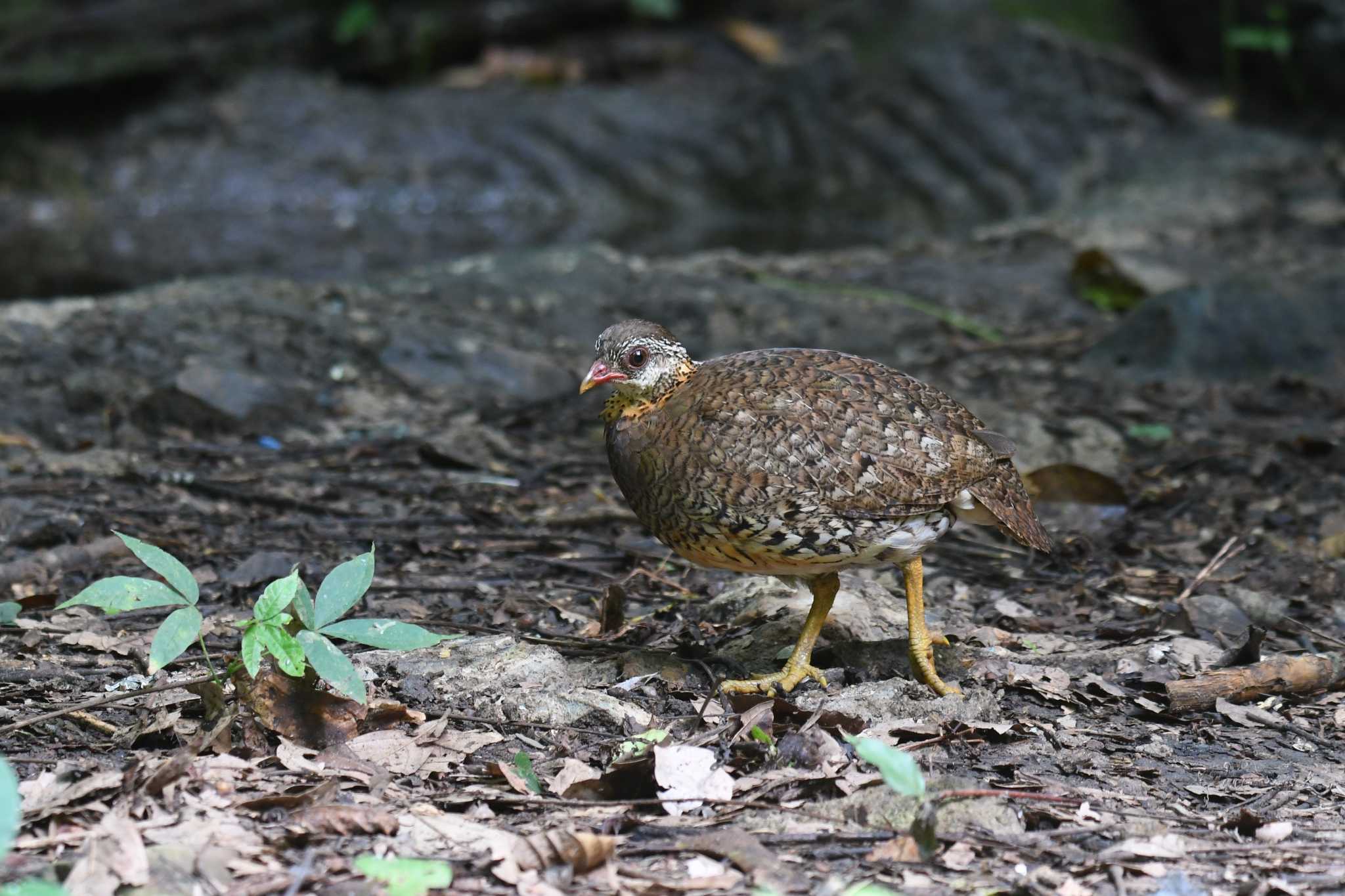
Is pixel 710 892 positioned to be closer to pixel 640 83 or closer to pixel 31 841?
pixel 31 841

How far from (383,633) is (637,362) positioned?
1.32m

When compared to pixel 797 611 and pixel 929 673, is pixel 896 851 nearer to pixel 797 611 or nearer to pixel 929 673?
pixel 929 673

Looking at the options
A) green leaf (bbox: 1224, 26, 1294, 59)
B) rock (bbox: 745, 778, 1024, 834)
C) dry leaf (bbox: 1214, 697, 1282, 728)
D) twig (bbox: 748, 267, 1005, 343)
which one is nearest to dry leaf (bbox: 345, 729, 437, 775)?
rock (bbox: 745, 778, 1024, 834)

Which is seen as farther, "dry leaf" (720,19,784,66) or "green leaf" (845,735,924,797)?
"dry leaf" (720,19,784,66)

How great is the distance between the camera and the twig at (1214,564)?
4953 mm

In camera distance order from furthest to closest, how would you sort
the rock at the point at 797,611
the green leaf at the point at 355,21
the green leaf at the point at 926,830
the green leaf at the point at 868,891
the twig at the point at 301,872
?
the green leaf at the point at 355,21 < the rock at the point at 797,611 < the green leaf at the point at 926,830 < the twig at the point at 301,872 < the green leaf at the point at 868,891

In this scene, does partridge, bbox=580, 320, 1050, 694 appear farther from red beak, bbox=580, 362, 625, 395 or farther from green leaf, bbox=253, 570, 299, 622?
green leaf, bbox=253, 570, 299, 622

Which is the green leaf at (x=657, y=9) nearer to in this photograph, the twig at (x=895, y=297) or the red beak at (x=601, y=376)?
the twig at (x=895, y=297)

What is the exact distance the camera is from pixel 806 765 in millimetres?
3516

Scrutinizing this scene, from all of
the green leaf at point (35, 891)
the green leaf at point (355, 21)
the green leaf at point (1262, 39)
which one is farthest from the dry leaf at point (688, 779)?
the green leaf at point (355, 21)

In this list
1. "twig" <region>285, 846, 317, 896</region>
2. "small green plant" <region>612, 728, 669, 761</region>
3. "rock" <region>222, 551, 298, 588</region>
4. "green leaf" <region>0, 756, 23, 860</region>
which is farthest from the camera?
"rock" <region>222, 551, 298, 588</region>

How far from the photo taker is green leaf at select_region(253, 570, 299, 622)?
323 cm

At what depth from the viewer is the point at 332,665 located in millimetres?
3250

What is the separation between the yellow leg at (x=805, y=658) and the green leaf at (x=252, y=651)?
1.38 m
